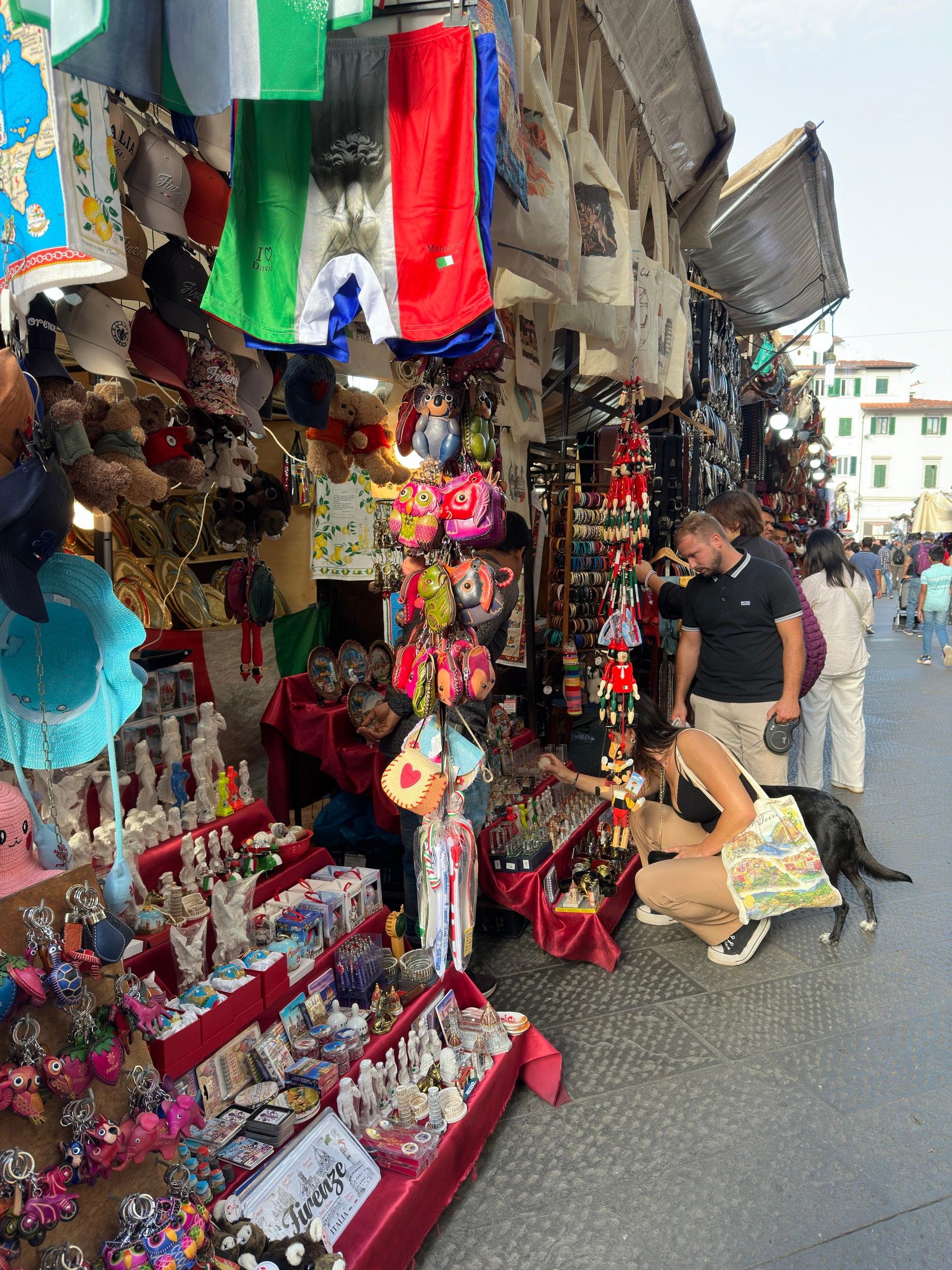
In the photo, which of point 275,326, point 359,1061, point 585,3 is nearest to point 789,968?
point 359,1061

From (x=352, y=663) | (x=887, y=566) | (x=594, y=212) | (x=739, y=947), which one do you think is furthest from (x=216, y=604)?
(x=887, y=566)

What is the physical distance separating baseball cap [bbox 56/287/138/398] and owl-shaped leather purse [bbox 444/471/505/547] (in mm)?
813

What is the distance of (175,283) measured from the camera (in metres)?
1.96

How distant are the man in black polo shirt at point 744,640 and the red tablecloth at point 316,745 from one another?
1.64 meters

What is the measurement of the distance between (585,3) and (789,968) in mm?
3617

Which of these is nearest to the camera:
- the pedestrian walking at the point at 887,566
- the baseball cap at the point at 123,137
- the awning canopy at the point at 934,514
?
the baseball cap at the point at 123,137

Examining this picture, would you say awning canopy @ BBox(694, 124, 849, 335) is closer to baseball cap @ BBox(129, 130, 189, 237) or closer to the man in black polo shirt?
the man in black polo shirt

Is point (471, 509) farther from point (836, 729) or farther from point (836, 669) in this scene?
point (836, 729)

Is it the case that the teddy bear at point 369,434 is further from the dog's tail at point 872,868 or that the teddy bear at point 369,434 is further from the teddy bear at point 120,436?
the dog's tail at point 872,868

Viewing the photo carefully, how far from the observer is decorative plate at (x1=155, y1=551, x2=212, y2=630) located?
10.0 feet

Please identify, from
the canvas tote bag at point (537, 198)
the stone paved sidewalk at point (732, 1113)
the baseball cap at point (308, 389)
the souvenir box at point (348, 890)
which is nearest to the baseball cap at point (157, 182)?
the baseball cap at point (308, 389)

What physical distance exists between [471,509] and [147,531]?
5.37ft

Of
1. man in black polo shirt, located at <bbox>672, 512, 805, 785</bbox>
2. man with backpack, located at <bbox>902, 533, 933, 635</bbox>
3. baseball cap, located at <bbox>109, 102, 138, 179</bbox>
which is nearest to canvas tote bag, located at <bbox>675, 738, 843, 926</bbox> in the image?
man in black polo shirt, located at <bbox>672, 512, 805, 785</bbox>

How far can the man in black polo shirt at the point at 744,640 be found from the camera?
12.0ft
